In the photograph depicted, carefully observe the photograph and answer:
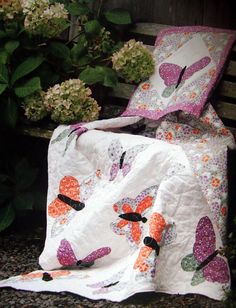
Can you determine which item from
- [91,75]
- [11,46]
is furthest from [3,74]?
[91,75]

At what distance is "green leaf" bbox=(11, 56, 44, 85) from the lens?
3.70 meters

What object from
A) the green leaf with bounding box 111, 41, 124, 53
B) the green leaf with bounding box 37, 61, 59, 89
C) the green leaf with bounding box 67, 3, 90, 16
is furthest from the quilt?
the green leaf with bounding box 67, 3, 90, 16

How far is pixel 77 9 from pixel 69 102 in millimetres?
698

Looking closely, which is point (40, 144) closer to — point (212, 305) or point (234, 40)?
point (234, 40)

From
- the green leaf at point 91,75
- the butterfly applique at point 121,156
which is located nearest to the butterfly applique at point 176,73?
the green leaf at point 91,75

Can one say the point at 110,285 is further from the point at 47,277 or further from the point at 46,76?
the point at 46,76

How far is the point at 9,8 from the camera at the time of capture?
3828mm

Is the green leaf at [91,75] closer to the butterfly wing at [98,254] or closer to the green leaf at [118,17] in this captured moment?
the green leaf at [118,17]

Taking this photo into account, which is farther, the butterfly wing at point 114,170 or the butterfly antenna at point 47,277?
the butterfly wing at point 114,170

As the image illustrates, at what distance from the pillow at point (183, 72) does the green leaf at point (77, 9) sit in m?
0.48

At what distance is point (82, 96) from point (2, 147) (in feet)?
2.13

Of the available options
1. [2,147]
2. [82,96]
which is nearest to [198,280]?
[82,96]

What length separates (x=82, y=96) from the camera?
370cm

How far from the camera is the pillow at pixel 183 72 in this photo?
368cm
